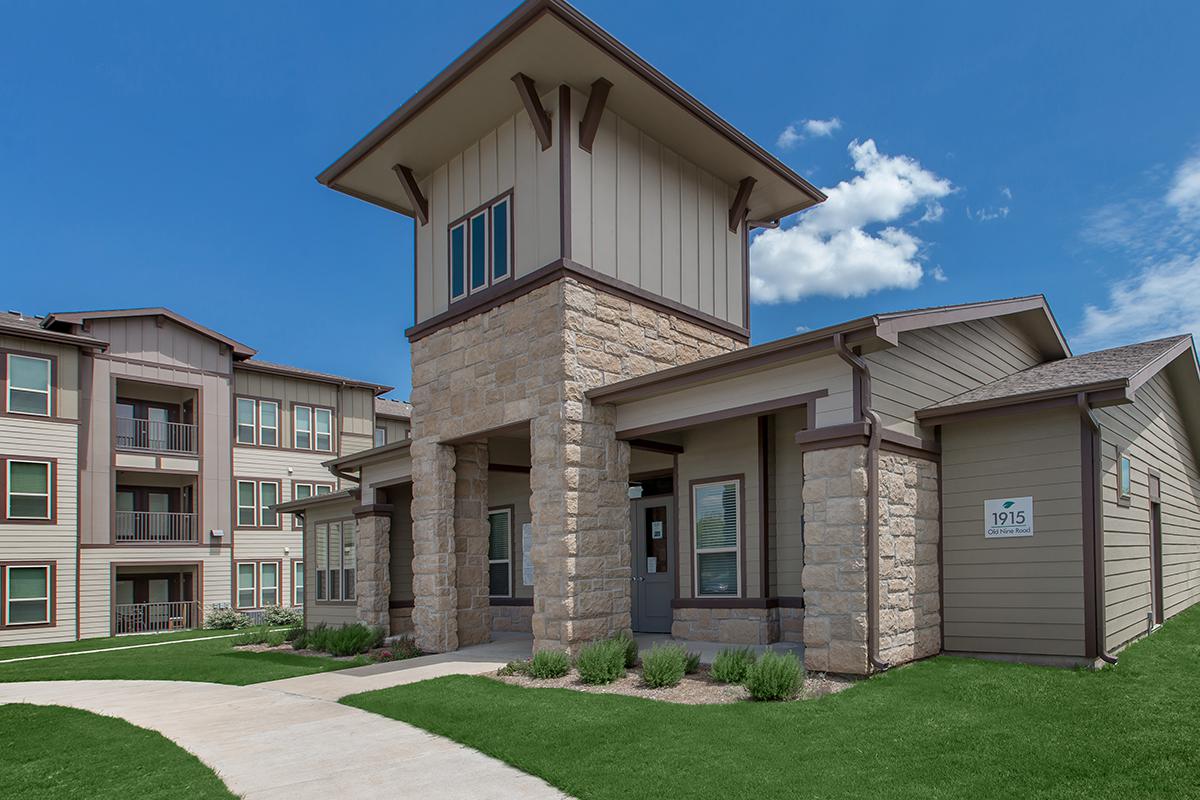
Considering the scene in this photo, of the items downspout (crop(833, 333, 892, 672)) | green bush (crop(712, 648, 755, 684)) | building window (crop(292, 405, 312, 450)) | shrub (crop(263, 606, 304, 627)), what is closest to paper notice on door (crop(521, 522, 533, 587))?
green bush (crop(712, 648, 755, 684))

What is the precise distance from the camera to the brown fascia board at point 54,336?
23188mm

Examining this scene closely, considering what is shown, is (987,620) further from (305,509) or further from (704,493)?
(305,509)

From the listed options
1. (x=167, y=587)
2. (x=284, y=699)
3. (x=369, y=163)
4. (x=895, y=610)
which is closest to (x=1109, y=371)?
(x=895, y=610)

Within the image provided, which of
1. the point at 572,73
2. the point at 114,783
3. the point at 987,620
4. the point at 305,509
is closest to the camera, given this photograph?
the point at 114,783

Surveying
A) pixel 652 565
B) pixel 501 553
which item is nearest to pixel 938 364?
pixel 652 565

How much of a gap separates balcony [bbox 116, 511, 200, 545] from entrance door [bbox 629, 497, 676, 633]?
1843 cm

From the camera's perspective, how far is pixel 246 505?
28.8 metres

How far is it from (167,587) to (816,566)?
24.9m

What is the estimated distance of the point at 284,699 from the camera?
1018cm

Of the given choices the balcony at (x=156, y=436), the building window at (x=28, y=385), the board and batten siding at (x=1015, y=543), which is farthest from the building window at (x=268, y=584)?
the board and batten siding at (x=1015, y=543)

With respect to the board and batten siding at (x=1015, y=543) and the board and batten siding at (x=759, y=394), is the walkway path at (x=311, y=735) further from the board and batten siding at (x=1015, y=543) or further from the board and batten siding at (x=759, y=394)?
the board and batten siding at (x=1015, y=543)

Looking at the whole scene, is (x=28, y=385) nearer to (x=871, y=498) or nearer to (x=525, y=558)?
(x=525, y=558)

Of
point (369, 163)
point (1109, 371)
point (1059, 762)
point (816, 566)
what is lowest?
point (1059, 762)

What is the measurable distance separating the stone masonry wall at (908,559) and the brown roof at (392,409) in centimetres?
2649
